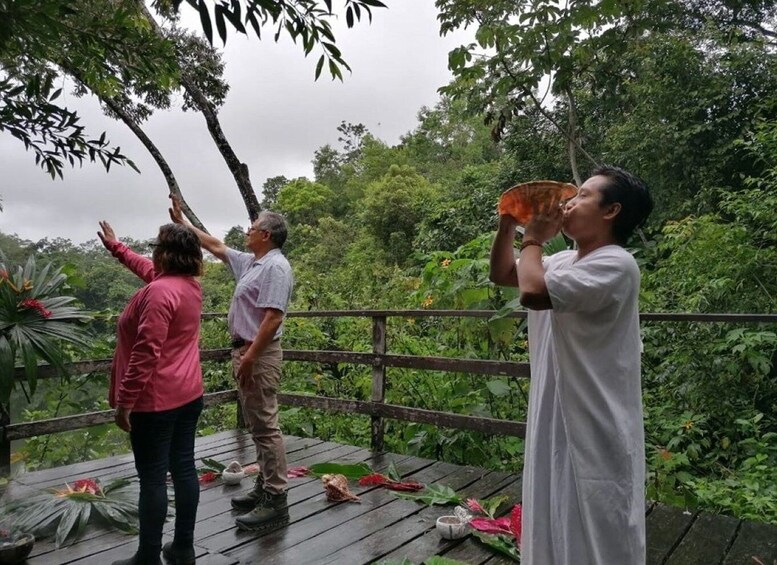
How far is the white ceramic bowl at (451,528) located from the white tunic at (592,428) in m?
1.01

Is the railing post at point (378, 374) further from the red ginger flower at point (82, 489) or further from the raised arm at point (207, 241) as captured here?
the red ginger flower at point (82, 489)

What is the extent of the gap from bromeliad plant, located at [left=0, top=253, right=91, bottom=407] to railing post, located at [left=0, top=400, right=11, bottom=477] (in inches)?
3.6

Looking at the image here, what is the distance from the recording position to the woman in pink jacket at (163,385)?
1.76 metres

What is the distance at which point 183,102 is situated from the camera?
295 inches

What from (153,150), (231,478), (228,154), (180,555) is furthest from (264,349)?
(153,150)

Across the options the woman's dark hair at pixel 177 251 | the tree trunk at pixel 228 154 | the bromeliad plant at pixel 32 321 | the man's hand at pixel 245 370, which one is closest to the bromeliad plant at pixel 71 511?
the bromeliad plant at pixel 32 321

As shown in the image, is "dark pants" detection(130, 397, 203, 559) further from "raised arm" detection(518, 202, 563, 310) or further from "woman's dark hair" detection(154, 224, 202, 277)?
"raised arm" detection(518, 202, 563, 310)

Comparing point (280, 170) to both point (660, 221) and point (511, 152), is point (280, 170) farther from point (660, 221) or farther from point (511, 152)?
point (660, 221)

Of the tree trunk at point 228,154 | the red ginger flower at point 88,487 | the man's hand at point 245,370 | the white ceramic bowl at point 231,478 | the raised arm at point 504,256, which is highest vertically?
the tree trunk at point 228,154

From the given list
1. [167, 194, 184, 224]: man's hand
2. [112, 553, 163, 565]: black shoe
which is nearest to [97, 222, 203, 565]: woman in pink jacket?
[112, 553, 163, 565]: black shoe

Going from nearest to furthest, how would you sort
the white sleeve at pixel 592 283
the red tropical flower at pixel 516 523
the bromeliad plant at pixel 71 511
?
the white sleeve at pixel 592 283 → the red tropical flower at pixel 516 523 → the bromeliad plant at pixel 71 511

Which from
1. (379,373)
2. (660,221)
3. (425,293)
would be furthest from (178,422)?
(660,221)

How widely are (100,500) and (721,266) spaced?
15.4 feet

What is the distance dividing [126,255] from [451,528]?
1.73m
